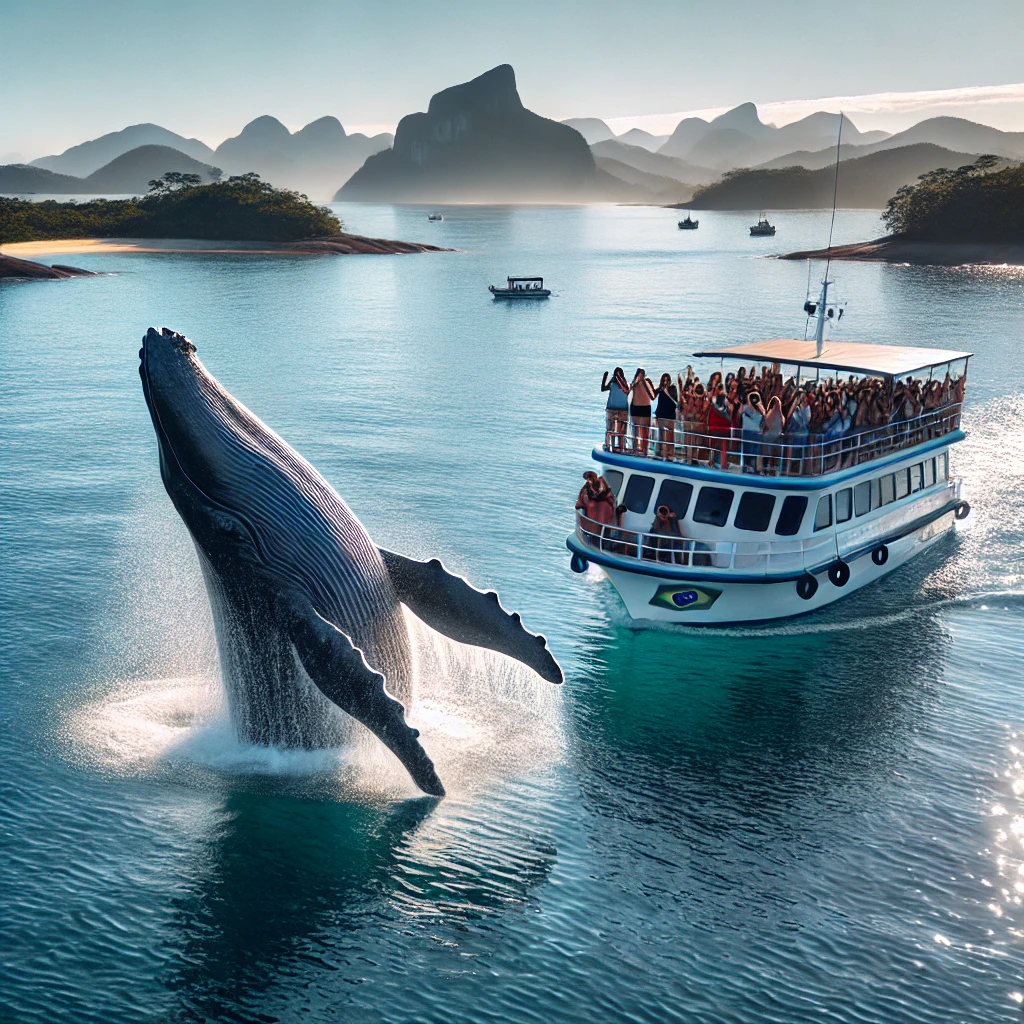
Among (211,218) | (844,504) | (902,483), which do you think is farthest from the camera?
(211,218)

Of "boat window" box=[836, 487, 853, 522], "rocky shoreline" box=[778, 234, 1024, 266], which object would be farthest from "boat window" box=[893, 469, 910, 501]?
"rocky shoreline" box=[778, 234, 1024, 266]

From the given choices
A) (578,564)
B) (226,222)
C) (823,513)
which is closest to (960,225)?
(226,222)

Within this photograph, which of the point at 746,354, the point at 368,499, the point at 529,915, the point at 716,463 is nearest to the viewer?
the point at 529,915

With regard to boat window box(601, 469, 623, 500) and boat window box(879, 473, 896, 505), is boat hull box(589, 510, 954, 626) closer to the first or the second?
boat window box(601, 469, 623, 500)

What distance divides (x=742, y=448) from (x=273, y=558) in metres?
14.9

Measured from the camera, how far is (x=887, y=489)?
98.4 ft

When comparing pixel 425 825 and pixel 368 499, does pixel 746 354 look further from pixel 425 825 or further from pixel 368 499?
pixel 425 825

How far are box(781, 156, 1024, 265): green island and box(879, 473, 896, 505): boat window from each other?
124755 mm

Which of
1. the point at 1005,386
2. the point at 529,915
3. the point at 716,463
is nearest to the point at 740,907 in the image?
the point at 529,915

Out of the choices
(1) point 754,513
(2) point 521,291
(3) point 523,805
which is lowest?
(3) point 523,805

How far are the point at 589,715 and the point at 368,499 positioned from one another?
53.1 ft

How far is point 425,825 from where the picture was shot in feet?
59.8

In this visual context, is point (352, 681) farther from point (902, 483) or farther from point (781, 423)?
point (902, 483)

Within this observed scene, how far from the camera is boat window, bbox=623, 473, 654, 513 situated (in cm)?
2684
